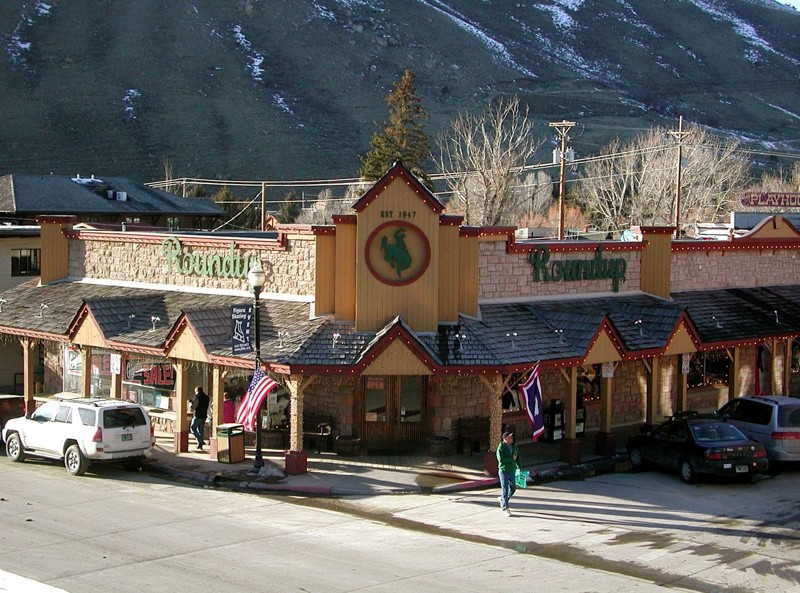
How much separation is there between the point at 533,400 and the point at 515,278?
4.38 m

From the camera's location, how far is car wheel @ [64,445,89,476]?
22797mm

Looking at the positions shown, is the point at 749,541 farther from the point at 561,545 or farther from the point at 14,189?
the point at 14,189

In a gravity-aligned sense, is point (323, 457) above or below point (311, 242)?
below

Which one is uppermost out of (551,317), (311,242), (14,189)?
(14,189)

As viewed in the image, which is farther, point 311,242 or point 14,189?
point 14,189

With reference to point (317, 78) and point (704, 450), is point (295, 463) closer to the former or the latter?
point (704, 450)

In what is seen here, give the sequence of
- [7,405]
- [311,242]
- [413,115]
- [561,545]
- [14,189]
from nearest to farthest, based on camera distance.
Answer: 1. [561,545]
2. [311,242]
3. [7,405]
4. [14,189]
5. [413,115]

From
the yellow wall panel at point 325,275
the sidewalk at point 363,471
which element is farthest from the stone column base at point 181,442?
the yellow wall panel at point 325,275

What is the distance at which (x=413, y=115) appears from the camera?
7669cm

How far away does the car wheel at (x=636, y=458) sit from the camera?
24.6 m

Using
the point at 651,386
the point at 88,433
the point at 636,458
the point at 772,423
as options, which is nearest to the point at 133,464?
the point at 88,433

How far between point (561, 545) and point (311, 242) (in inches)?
392

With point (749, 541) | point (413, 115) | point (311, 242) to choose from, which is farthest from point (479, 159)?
point (749, 541)

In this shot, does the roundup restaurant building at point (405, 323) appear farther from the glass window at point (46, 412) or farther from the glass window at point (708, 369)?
the glass window at point (46, 412)
